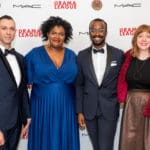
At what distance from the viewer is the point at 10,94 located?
2402mm

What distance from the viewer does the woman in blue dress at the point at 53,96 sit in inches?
111

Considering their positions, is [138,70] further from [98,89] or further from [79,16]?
[79,16]

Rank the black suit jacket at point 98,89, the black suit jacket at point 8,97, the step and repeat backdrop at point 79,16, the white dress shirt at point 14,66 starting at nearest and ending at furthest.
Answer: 1. the black suit jacket at point 8,97
2. the white dress shirt at point 14,66
3. the black suit jacket at point 98,89
4. the step and repeat backdrop at point 79,16

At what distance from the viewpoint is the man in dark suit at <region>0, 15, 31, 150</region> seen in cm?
238

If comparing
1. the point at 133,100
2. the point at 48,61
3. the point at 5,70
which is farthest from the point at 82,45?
the point at 5,70

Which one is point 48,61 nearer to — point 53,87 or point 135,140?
point 53,87

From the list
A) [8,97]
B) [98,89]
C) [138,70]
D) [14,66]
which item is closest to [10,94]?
[8,97]

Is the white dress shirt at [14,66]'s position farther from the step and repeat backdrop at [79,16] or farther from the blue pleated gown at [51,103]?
the step and repeat backdrop at [79,16]

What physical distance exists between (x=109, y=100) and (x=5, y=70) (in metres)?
0.92

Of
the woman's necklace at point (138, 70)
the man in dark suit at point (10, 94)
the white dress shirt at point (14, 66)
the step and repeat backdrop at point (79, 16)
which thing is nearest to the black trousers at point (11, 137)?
the man in dark suit at point (10, 94)

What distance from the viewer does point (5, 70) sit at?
7.81ft

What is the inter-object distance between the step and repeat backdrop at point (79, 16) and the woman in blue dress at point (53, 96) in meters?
0.64

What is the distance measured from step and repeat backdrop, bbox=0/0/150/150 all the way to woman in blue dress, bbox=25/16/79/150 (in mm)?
637

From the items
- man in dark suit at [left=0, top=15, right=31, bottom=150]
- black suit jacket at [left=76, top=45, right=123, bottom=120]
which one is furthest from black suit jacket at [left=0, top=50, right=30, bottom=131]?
black suit jacket at [left=76, top=45, right=123, bottom=120]
